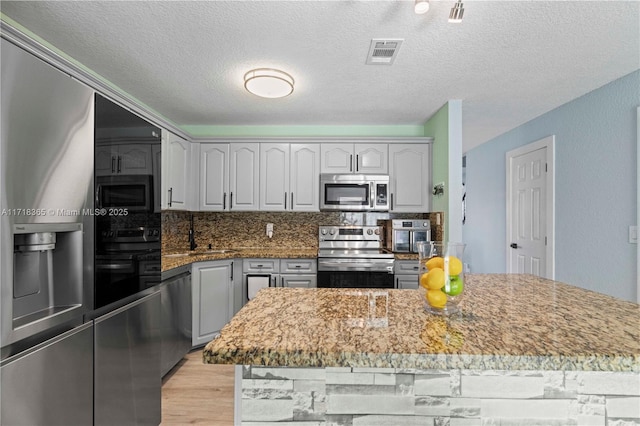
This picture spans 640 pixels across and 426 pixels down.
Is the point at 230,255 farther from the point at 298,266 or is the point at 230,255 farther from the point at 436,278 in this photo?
the point at 436,278

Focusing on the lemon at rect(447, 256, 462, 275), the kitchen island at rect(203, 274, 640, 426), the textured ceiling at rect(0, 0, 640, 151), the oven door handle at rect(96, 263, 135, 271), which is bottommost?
the kitchen island at rect(203, 274, 640, 426)

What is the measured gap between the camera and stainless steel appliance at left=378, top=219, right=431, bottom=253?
11.6 ft

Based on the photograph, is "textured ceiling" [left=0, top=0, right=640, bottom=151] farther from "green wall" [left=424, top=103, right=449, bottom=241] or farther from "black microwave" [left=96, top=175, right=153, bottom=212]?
"black microwave" [left=96, top=175, right=153, bottom=212]

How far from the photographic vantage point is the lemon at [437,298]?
104cm

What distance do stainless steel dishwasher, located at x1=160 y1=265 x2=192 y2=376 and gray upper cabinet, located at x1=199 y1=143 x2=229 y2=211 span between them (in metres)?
0.96

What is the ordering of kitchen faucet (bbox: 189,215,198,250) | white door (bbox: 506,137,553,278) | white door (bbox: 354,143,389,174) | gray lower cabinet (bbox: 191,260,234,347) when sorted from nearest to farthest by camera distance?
gray lower cabinet (bbox: 191,260,234,347) < white door (bbox: 506,137,553,278) < white door (bbox: 354,143,389,174) < kitchen faucet (bbox: 189,215,198,250)

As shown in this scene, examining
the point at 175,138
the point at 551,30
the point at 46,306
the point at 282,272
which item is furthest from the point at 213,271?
Answer: the point at 551,30

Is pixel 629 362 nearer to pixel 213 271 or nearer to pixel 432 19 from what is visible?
pixel 432 19

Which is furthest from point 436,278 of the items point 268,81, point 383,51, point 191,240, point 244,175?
point 191,240

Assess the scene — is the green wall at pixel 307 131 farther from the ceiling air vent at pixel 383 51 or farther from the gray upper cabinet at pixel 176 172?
the ceiling air vent at pixel 383 51

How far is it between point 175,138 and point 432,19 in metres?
2.66

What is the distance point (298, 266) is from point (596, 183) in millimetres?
2838

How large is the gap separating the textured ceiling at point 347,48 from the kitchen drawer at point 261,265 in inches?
63.7

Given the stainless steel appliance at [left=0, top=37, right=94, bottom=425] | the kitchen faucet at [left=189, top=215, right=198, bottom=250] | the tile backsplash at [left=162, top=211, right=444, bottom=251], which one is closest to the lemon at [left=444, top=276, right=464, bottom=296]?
the stainless steel appliance at [left=0, top=37, right=94, bottom=425]
